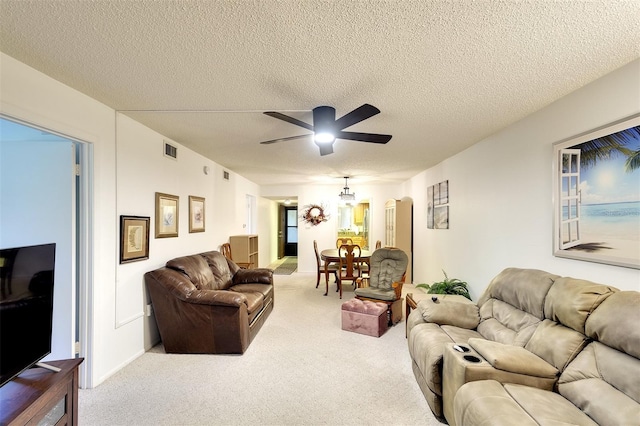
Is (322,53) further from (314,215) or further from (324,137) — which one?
(314,215)

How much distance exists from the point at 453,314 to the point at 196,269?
288 cm

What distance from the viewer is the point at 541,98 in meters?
2.25

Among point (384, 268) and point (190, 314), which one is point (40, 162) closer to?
point (190, 314)

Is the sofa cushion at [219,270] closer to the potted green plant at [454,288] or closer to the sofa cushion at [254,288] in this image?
the sofa cushion at [254,288]

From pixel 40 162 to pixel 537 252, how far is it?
433 centimetres

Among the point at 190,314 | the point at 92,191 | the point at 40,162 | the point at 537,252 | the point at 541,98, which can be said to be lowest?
the point at 190,314

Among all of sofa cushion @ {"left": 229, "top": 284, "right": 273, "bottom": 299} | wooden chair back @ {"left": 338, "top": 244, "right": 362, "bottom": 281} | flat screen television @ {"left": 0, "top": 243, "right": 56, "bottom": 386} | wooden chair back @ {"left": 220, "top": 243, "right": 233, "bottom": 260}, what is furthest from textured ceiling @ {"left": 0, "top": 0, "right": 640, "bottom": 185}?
wooden chair back @ {"left": 338, "top": 244, "right": 362, "bottom": 281}

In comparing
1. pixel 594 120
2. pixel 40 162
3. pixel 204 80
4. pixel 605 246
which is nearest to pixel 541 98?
pixel 594 120

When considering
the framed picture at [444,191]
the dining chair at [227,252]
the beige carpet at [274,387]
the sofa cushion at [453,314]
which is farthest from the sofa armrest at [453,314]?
the dining chair at [227,252]

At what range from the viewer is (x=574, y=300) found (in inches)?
66.4

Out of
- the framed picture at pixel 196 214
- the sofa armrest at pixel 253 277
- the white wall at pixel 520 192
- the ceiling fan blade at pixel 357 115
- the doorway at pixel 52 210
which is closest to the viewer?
the white wall at pixel 520 192

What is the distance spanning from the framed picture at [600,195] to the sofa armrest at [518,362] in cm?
81

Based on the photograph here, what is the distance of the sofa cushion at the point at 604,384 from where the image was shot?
1.27 meters

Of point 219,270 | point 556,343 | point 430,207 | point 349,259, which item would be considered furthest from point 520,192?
point 219,270
